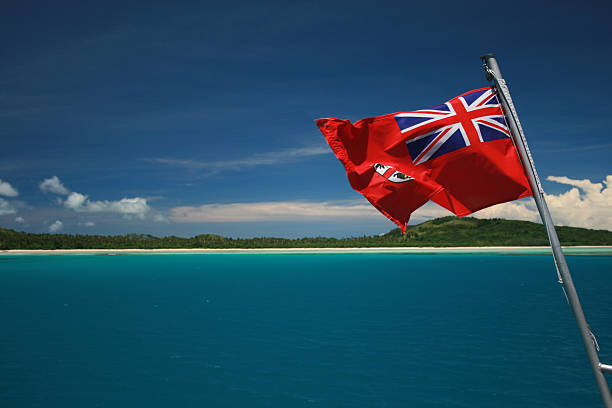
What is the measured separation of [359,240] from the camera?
6132 inches

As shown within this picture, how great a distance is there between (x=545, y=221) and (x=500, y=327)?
21.5 metres

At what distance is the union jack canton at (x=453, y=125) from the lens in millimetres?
7562

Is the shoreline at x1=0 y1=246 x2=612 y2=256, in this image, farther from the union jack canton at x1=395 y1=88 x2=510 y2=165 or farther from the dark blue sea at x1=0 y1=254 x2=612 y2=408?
the union jack canton at x1=395 y1=88 x2=510 y2=165

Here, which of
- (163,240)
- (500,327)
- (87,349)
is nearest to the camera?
(87,349)

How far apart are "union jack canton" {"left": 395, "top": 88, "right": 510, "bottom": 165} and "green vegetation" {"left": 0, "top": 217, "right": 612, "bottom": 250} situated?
457 ft

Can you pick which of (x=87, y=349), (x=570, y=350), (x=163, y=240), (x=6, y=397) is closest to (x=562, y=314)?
(x=570, y=350)

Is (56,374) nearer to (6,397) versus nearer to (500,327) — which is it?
(6,397)

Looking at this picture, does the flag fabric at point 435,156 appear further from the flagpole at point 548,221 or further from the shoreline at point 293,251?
the shoreline at point 293,251

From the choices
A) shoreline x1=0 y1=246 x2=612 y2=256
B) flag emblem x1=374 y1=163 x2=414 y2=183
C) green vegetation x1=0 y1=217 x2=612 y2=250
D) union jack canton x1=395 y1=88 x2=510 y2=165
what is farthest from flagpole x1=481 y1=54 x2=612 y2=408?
green vegetation x1=0 y1=217 x2=612 y2=250

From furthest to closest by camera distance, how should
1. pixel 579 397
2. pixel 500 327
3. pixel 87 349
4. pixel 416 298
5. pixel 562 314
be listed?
1. pixel 416 298
2. pixel 562 314
3. pixel 500 327
4. pixel 87 349
5. pixel 579 397

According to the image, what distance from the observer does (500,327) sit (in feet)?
81.5

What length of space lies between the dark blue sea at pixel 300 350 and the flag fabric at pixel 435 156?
8814mm

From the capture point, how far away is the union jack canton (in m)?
7.56

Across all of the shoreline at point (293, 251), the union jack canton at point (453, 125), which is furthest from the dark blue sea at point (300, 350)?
the shoreline at point (293, 251)
